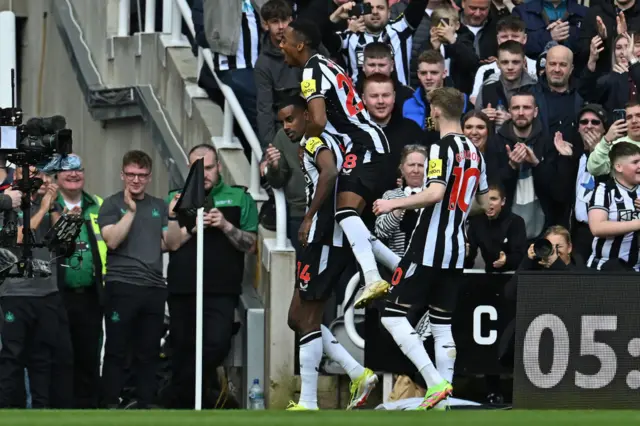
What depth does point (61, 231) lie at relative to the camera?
13.5 meters

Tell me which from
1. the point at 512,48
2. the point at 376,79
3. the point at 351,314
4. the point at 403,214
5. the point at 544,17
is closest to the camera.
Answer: the point at 403,214

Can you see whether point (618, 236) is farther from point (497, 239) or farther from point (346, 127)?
point (346, 127)

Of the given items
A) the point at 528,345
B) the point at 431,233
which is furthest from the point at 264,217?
the point at 528,345

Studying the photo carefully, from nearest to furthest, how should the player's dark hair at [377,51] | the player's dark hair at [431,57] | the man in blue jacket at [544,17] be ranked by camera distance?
the player's dark hair at [377,51]
the player's dark hair at [431,57]
the man in blue jacket at [544,17]

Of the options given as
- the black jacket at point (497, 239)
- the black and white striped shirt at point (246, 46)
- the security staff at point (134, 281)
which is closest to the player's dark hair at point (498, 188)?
the black jacket at point (497, 239)

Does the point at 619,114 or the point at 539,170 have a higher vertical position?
the point at 619,114

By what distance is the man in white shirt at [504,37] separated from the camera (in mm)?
15875

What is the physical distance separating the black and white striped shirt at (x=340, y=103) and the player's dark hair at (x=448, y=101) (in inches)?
25.4

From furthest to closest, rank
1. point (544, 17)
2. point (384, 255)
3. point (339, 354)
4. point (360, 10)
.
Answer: point (544, 17), point (360, 10), point (384, 255), point (339, 354)

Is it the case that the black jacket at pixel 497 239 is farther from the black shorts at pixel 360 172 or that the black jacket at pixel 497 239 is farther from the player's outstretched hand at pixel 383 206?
the player's outstretched hand at pixel 383 206

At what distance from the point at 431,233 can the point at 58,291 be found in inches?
128

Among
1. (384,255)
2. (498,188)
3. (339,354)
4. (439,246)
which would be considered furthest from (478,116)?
(339,354)

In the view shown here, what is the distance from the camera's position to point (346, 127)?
1325cm

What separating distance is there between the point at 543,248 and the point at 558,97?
8.51 feet
